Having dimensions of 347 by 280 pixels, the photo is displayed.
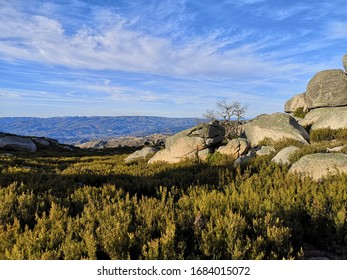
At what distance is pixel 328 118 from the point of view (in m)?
22.1

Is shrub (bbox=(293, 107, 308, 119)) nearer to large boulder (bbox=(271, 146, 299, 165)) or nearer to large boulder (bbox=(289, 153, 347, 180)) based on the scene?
large boulder (bbox=(271, 146, 299, 165))

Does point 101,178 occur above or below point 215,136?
below

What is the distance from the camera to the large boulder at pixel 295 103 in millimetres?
32225

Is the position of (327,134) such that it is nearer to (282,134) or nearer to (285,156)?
(282,134)

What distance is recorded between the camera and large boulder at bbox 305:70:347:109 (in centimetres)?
2372

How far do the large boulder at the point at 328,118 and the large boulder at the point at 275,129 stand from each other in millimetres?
3536

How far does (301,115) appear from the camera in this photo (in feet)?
93.0

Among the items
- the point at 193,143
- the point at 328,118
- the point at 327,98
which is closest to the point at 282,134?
the point at 193,143

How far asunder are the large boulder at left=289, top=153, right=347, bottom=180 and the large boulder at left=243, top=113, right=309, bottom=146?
9102mm

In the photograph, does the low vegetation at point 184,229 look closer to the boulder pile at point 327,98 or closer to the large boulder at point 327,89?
the boulder pile at point 327,98

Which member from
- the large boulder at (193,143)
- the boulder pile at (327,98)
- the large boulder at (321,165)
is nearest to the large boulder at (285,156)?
the large boulder at (321,165)
